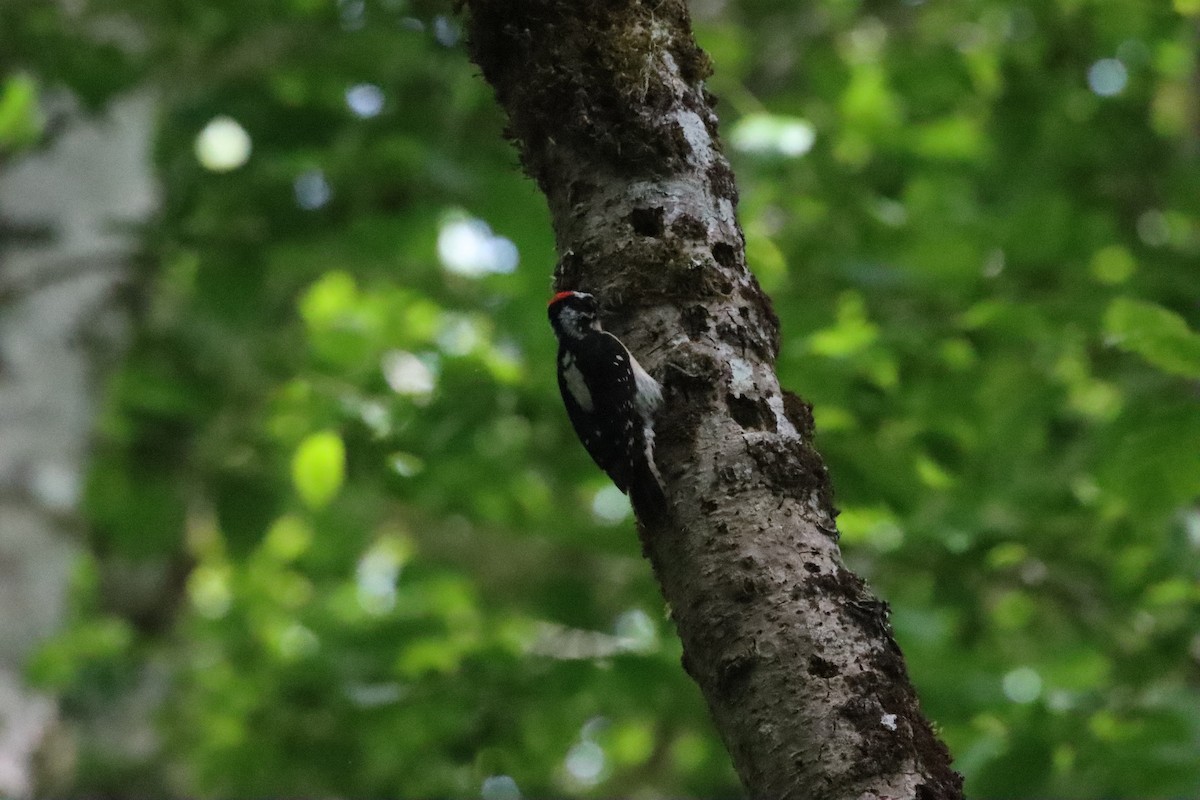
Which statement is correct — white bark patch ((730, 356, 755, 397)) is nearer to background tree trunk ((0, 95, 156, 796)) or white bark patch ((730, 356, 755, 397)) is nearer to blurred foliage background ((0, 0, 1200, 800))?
blurred foliage background ((0, 0, 1200, 800))

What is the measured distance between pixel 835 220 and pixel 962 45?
218cm

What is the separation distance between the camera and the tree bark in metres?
1.56

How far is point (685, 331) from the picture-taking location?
2016 mm

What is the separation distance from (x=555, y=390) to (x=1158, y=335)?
7.36 ft

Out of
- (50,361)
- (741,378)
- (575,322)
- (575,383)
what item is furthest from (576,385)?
(50,361)

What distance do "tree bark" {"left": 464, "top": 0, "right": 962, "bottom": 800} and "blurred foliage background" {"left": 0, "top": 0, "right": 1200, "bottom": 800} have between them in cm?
133

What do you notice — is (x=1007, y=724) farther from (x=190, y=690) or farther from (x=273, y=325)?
(x=190, y=690)

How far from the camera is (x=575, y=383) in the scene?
9.97 ft

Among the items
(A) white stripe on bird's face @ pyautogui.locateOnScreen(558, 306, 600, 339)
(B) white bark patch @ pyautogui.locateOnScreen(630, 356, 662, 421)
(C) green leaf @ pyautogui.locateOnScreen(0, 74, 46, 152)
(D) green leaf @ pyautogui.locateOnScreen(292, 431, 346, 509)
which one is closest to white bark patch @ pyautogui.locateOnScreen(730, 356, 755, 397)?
(B) white bark patch @ pyautogui.locateOnScreen(630, 356, 662, 421)

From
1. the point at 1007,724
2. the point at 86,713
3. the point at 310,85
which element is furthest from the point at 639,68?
the point at 86,713

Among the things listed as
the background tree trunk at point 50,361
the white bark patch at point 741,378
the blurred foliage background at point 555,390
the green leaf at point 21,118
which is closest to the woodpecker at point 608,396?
the white bark patch at point 741,378

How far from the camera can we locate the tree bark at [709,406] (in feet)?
5.12

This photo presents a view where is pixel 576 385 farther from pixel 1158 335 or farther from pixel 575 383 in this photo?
pixel 1158 335

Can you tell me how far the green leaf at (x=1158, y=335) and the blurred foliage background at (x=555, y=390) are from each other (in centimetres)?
54
